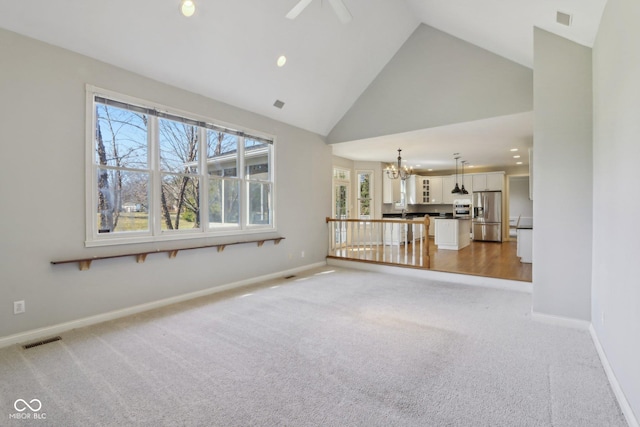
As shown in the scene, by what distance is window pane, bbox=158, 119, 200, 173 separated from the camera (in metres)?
4.08

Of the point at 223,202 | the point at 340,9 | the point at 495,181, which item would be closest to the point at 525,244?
the point at 495,181

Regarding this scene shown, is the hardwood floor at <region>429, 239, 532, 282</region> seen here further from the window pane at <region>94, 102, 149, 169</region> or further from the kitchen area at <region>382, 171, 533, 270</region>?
the window pane at <region>94, 102, 149, 169</region>

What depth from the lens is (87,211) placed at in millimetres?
3361

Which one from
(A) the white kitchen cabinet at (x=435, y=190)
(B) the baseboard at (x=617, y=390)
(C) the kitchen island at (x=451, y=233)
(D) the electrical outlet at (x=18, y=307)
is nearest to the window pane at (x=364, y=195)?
(C) the kitchen island at (x=451, y=233)

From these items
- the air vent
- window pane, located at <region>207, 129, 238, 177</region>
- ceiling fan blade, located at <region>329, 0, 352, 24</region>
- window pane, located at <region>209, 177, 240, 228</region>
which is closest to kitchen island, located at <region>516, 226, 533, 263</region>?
ceiling fan blade, located at <region>329, 0, 352, 24</region>

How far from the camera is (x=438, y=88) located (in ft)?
17.2

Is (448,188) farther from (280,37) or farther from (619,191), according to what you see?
(619,191)

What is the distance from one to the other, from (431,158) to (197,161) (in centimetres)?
642

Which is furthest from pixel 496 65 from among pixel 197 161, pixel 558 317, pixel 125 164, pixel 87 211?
pixel 87 211

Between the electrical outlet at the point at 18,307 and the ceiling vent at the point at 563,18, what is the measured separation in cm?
579

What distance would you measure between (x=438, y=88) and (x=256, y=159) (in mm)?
3316

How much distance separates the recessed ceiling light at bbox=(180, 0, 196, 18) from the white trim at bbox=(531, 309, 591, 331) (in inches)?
197

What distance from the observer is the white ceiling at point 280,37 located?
3.02 metres

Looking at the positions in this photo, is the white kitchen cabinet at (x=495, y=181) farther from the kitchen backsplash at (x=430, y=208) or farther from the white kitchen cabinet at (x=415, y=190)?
the white kitchen cabinet at (x=415, y=190)
